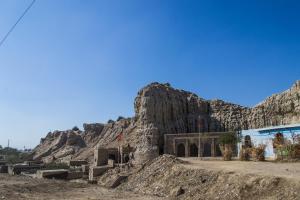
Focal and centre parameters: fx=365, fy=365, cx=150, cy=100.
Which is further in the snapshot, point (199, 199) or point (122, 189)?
point (122, 189)

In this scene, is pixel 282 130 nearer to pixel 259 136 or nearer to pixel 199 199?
pixel 259 136

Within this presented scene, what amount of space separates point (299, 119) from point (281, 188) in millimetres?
42774

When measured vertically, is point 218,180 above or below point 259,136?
below

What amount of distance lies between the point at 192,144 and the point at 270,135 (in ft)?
54.0

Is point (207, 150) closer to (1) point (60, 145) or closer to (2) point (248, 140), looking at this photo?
(2) point (248, 140)

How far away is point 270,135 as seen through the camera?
41969mm

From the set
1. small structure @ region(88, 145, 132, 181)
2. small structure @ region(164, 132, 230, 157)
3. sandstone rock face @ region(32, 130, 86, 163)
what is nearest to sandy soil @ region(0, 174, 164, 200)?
small structure @ region(88, 145, 132, 181)

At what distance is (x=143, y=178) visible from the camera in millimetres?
28703

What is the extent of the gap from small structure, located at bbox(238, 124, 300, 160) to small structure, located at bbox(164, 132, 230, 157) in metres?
5.20

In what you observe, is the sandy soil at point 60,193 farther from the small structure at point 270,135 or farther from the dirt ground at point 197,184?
the small structure at point 270,135

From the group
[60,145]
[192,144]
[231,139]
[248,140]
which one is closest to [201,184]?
[231,139]

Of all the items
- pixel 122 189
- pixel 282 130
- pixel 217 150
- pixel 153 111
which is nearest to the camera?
pixel 122 189

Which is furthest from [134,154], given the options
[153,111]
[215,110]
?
[215,110]

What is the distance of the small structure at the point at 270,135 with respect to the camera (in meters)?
37.4
